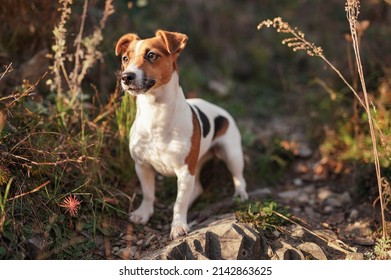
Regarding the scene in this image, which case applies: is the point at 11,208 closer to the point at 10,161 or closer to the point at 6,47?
the point at 10,161

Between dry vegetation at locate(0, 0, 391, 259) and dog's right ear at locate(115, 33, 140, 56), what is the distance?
68 cm

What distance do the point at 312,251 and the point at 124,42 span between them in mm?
2448

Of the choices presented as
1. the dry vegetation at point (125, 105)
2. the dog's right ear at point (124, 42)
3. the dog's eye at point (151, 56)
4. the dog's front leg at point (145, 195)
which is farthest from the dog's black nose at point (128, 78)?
the dog's front leg at point (145, 195)

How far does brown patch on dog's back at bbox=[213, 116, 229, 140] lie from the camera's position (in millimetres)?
4934

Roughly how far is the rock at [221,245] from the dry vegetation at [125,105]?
2.26 feet

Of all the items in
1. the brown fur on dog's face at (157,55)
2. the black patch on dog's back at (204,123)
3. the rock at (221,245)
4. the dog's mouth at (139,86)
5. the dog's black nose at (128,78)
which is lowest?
the rock at (221,245)

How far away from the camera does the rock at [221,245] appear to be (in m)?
3.82

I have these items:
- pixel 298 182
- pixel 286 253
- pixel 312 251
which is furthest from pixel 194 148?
pixel 298 182

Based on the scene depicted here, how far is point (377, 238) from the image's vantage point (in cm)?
429

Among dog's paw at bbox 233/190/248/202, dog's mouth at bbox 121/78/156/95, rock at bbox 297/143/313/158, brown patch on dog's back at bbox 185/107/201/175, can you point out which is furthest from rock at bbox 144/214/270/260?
rock at bbox 297/143/313/158

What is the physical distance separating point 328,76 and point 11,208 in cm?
509

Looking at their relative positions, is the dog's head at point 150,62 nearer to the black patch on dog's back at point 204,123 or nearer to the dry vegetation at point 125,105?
the black patch on dog's back at point 204,123

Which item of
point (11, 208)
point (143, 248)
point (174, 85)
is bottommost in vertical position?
point (143, 248)
